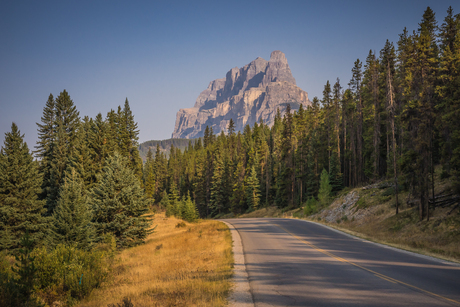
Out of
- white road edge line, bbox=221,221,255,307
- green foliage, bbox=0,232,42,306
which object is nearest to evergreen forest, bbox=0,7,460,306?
green foliage, bbox=0,232,42,306

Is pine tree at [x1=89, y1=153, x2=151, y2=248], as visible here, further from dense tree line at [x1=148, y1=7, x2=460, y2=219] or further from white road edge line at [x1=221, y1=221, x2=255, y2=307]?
dense tree line at [x1=148, y1=7, x2=460, y2=219]

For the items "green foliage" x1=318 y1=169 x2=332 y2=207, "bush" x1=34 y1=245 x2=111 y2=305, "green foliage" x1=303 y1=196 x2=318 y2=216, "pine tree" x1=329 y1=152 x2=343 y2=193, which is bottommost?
"green foliage" x1=303 y1=196 x2=318 y2=216

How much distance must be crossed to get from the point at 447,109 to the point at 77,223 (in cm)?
2999

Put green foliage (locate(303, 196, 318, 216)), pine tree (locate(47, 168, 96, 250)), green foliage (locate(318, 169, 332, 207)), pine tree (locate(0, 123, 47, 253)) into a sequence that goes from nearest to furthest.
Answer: pine tree (locate(47, 168, 96, 250)) → pine tree (locate(0, 123, 47, 253)) → green foliage (locate(318, 169, 332, 207)) → green foliage (locate(303, 196, 318, 216))

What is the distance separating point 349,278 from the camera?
877 cm

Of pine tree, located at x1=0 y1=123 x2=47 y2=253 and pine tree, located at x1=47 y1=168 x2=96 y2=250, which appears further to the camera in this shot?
pine tree, located at x1=0 y1=123 x2=47 y2=253

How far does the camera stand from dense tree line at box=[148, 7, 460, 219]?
2223cm

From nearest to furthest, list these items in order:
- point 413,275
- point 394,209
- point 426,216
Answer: point 413,275
point 426,216
point 394,209

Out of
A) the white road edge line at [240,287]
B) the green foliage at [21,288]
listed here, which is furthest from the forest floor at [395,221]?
the green foliage at [21,288]

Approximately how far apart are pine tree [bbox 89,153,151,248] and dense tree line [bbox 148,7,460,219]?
23.0 metres

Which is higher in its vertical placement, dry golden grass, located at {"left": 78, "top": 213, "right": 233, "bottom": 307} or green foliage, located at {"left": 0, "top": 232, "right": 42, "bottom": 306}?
green foliage, located at {"left": 0, "top": 232, "right": 42, "bottom": 306}

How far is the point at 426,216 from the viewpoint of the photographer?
22.3 metres

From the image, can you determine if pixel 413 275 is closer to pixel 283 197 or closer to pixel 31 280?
pixel 31 280

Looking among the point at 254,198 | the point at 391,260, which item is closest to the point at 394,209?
the point at 391,260
